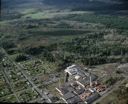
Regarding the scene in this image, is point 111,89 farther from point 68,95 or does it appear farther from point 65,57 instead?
point 65,57

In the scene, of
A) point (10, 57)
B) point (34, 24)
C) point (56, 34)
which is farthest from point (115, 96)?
point (34, 24)

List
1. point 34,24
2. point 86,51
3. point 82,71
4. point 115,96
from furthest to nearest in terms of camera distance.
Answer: point 34,24 → point 86,51 → point 82,71 → point 115,96

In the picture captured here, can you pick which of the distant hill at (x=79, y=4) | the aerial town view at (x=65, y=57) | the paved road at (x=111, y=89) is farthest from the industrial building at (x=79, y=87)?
the distant hill at (x=79, y=4)

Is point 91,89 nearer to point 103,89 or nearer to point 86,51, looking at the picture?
point 103,89

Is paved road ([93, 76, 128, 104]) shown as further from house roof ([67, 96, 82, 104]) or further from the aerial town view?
house roof ([67, 96, 82, 104])

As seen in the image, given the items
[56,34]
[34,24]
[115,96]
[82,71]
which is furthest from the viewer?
[34,24]

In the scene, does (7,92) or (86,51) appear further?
(86,51)

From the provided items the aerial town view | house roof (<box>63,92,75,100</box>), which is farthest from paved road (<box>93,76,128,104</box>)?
house roof (<box>63,92,75,100</box>)

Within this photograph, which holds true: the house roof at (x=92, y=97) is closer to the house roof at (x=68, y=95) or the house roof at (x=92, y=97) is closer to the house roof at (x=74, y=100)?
the house roof at (x=74, y=100)
